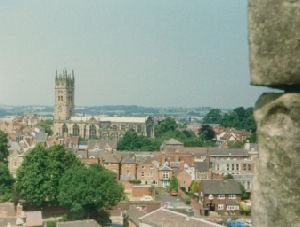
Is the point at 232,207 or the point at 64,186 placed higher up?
the point at 64,186

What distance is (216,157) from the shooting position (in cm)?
6600

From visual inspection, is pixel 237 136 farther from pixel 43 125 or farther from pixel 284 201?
pixel 284 201

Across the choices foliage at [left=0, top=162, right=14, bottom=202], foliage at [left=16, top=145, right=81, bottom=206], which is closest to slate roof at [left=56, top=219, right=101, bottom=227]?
foliage at [left=16, top=145, right=81, bottom=206]

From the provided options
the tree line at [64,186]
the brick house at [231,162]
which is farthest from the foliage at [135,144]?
the tree line at [64,186]

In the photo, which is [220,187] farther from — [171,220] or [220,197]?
[171,220]

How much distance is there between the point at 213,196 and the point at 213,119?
90802 mm

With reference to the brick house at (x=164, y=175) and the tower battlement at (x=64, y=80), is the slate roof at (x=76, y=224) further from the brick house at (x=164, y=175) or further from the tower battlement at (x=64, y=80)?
the tower battlement at (x=64, y=80)

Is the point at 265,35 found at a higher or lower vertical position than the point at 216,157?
higher

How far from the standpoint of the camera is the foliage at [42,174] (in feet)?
139

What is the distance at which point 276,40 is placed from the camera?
2408 mm

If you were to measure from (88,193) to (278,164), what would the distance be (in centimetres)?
3697

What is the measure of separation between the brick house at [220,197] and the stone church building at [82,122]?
7332cm

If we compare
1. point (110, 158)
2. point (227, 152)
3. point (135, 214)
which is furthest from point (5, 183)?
point (227, 152)

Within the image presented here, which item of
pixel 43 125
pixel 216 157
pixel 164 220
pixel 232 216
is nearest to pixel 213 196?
pixel 232 216
